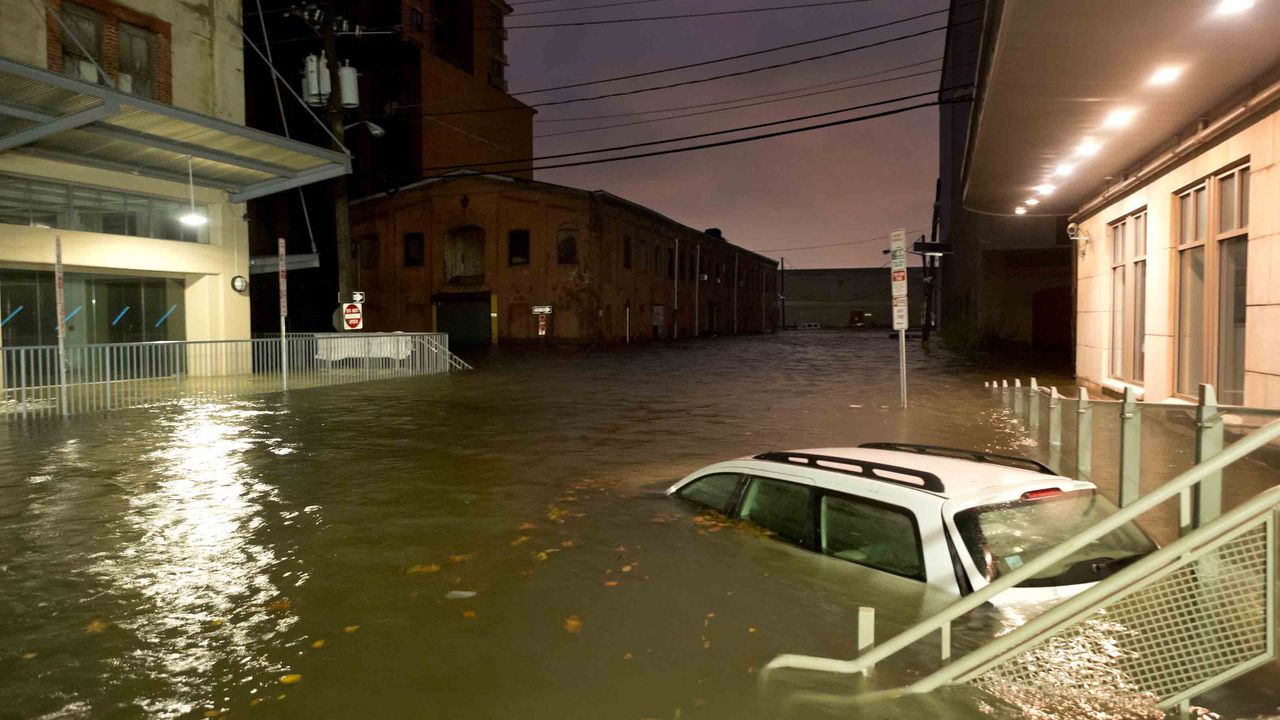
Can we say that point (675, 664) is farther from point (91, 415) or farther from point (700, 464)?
point (91, 415)

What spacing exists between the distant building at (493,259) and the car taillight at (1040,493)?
4135 centimetres

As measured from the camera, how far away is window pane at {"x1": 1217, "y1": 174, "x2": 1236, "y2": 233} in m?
11.6

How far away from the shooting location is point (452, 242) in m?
47.6

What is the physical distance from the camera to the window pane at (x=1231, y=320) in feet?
37.2

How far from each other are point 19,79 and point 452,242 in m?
31.9

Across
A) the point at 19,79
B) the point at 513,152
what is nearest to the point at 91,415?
the point at 19,79

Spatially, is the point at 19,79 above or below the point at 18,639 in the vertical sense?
above

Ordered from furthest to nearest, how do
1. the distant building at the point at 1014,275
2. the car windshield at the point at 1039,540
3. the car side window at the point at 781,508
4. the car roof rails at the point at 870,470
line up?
the distant building at the point at 1014,275
the car side window at the point at 781,508
the car roof rails at the point at 870,470
the car windshield at the point at 1039,540

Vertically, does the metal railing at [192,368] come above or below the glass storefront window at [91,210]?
below

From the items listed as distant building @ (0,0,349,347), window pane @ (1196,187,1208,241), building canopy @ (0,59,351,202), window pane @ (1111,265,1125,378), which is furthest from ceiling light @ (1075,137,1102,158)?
distant building @ (0,0,349,347)

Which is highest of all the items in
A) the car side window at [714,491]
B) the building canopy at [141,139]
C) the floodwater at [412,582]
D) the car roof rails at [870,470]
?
the building canopy at [141,139]

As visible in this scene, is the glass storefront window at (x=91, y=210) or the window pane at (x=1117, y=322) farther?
the glass storefront window at (x=91, y=210)

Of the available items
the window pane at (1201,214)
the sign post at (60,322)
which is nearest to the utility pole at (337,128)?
the sign post at (60,322)

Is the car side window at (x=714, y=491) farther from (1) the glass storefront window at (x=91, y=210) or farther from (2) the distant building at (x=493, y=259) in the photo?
(2) the distant building at (x=493, y=259)
